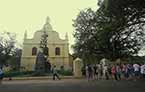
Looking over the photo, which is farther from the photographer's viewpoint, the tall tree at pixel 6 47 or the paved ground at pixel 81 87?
the tall tree at pixel 6 47

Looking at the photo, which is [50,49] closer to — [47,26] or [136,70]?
[47,26]

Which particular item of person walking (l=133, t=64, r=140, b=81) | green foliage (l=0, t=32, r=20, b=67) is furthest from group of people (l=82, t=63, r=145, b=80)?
green foliage (l=0, t=32, r=20, b=67)

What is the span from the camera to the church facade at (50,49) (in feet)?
255

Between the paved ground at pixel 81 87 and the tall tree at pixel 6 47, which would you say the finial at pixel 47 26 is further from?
the paved ground at pixel 81 87

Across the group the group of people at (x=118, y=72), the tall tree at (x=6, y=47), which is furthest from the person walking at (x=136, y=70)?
the tall tree at (x=6, y=47)

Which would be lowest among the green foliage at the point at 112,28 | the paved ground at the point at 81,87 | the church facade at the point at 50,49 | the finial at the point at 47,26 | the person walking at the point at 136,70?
the paved ground at the point at 81,87

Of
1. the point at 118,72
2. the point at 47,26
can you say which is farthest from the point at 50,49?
the point at 118,72

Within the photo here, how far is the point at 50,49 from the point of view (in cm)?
7875

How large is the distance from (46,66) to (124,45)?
50.4 ft

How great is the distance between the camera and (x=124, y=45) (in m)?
39.2

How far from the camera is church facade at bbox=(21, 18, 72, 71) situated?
77750 mm

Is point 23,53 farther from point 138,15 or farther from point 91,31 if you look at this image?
point 138,15

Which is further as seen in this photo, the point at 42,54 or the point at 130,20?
the point at 42,54

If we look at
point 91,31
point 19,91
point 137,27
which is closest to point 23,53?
point 91,31
